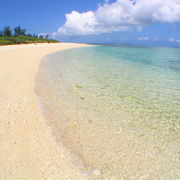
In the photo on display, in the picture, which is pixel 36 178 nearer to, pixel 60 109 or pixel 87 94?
pixel 60 109

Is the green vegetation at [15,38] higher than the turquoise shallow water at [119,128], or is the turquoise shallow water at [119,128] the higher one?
the green vegetation at [15,38]

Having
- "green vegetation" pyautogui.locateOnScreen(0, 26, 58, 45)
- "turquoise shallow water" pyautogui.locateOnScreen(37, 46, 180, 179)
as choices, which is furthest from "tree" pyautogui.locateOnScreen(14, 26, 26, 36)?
"turquoise shallow water" pyautogui.locateOnScreen(37, 46, 180, 179)

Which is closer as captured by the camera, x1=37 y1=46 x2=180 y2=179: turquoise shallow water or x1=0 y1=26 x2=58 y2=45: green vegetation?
x1=37 y1=46 x2=180 y2=179: turquoise shallow water

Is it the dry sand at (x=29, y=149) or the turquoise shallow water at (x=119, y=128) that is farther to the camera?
the turquoise shallow water at (x=119, y=128)

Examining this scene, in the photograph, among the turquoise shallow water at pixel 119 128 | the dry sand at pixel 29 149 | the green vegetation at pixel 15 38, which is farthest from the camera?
the green vegetation at pixel 15 38

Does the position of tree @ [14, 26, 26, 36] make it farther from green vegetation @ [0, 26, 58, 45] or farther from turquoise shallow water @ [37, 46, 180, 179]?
turquoise shallow water @ [37, 46, 180, 179]

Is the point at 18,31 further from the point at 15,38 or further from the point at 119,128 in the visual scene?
the point at 119,128

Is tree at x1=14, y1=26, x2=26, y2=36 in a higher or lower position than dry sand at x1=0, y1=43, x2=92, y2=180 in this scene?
higher

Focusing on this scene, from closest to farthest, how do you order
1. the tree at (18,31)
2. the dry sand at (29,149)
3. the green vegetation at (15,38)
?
the dry sand at (29,149), the green vegetation at (15,38), the tree at (18,31)

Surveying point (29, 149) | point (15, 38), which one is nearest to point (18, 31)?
point (15, 38)

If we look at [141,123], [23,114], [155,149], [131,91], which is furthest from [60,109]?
[131,91]

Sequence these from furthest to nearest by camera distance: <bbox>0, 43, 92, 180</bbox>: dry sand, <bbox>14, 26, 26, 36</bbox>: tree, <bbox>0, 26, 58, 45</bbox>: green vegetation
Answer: <bbox>14, 26, 26, 36</bbox>: tree
<bbox>0, 26, 58, 45</bbox>: green vegetation
<bbox>0, 43, 92, 180</bbox>: dry sand

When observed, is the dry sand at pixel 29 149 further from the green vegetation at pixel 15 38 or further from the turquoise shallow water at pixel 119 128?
the green vegetation at pixel 15 38

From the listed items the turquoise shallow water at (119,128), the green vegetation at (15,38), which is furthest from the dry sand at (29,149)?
the green vegetation at (15,38)
